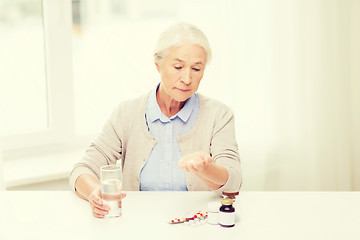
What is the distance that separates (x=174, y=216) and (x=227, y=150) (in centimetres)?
42

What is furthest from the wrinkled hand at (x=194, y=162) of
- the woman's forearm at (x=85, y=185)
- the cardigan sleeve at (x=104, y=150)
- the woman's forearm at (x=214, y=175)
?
the cardigan sleeve at (x=104, y=150)

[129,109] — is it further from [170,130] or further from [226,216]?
[226,216]

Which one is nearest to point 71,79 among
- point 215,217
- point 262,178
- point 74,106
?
point 74,106

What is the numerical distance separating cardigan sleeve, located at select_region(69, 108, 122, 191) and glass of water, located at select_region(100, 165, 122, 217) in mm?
267

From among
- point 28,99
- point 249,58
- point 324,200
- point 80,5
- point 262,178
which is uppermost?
point 80,5

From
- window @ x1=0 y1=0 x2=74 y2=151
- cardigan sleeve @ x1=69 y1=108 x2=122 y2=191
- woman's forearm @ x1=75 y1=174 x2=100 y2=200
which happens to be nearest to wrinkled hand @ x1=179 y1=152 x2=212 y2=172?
woman's forearm @ x1=75 y1=174 x2=100 y2=200

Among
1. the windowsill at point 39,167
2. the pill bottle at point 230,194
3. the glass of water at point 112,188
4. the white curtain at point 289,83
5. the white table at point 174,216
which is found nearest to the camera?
the white table at point 174,216

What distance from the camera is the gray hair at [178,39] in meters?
1.84

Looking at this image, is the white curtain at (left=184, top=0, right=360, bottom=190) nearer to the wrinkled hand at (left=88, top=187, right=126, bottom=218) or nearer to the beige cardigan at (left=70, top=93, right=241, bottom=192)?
the beige cardigan at (left=70, top=93, right=241, bottom=192)

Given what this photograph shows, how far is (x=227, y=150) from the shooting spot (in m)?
1.92

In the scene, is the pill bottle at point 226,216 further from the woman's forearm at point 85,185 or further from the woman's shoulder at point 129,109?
the woman's shoulder at point 129,109

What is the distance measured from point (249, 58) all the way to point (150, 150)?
3.05 feet

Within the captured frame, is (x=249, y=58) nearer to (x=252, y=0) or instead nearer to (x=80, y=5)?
(x=252, y=0)

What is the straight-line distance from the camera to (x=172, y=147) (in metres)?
1.98
